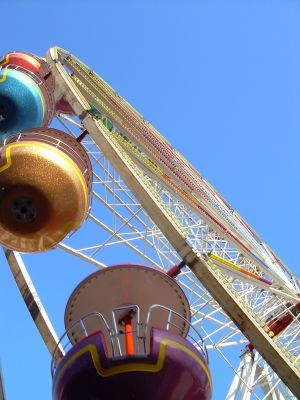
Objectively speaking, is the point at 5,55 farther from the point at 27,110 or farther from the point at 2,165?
the point at 2,165

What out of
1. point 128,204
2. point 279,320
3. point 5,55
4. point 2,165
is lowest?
point 279,320

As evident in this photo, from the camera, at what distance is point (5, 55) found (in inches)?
432

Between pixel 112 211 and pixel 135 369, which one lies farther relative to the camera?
pixel 112 211

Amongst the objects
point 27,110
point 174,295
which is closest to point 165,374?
point 174,295

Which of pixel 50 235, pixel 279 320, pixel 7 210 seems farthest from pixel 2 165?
pixel 279 320

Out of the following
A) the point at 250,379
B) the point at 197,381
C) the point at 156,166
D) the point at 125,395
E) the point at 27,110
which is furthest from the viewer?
the point at 156,166

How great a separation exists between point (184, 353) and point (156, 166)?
24.1ft

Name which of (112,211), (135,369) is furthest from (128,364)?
(112,211)

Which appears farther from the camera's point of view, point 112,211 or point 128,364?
point 112,211

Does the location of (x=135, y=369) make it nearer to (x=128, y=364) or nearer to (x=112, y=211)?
(x=128, y=364)

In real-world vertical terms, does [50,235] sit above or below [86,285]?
above

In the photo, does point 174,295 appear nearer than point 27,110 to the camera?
Yes

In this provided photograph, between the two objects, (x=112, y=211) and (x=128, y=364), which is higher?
(x=112, y=211)

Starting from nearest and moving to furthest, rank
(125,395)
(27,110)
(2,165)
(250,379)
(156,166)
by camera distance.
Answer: (125,395) < (2,165) < (27,110) < (250,379) < (156,166)
